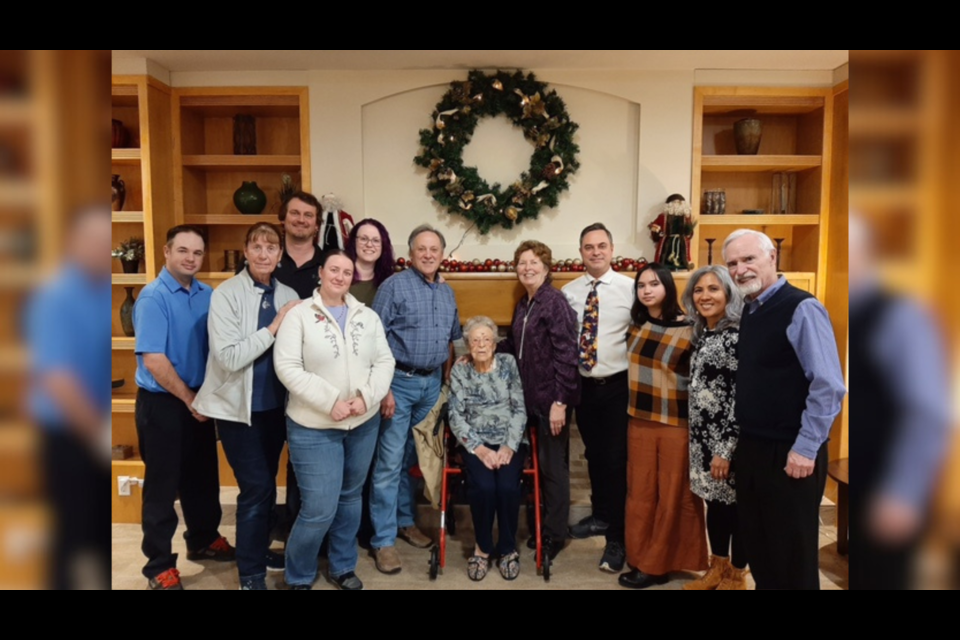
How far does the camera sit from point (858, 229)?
2.41 feet

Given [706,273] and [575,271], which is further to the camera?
[575,271]

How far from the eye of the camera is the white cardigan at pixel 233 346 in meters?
2.20

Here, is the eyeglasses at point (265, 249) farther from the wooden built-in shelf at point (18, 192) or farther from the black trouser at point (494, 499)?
the wooden built-in shelf at point (18, 192)

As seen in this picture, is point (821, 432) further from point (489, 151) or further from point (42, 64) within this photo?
point (489, 151)

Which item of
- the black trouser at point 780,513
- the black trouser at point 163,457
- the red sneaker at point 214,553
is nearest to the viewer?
the black trouser at point 780,513

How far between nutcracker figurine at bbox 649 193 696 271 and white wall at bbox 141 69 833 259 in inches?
8.1

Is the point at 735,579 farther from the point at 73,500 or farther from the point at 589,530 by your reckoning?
the point at 73,500

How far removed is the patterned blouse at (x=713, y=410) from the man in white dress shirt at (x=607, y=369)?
0.44 metres

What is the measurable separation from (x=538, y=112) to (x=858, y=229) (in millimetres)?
3152

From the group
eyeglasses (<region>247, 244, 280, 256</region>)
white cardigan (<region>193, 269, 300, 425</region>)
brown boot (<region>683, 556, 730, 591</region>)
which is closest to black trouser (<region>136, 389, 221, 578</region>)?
white cardigan (<region>193, 269, 300, 425</region>)

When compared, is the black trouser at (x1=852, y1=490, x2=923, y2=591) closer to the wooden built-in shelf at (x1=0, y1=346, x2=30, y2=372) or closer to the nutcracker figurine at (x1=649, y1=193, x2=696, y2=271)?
the wooden built-in shelf at (x1=0, y1=346, x2=30, y2=372)

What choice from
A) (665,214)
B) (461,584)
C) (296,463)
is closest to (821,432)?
(461,584)

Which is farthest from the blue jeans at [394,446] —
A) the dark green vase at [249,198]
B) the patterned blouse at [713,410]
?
the dark green vase at [249,198]

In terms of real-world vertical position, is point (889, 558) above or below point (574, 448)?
above
